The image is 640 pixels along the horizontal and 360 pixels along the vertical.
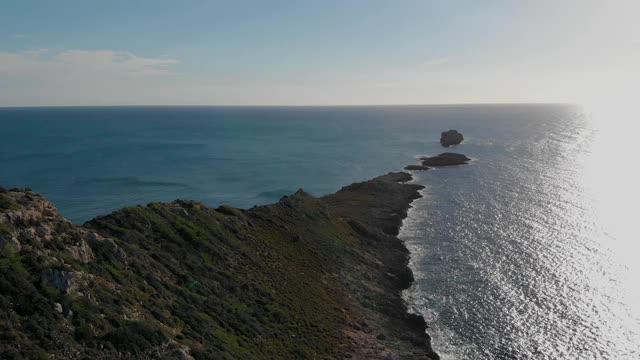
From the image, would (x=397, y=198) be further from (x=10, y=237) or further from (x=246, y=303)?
(x=10, y=237)

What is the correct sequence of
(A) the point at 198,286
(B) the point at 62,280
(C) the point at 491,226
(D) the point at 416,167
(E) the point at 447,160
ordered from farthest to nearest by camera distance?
(E) the point at 447,160 < (D) the point at 416,167 < (C) the point at 491,226 < (A) the point at 198,286 < (B) the point at 62,280

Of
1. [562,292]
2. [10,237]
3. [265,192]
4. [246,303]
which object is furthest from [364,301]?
[265,192]

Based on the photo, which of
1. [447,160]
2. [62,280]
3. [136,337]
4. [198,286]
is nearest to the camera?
[136,337]

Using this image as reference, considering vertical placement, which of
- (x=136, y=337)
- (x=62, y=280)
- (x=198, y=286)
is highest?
(x=62, y=280)

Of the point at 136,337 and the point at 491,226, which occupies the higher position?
the point at 136,337

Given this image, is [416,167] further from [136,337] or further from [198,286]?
[136,337]

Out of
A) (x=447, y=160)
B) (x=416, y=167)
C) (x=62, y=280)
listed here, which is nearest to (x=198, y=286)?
(x=62, y=280)

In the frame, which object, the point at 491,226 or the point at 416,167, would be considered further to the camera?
the point at 416,167

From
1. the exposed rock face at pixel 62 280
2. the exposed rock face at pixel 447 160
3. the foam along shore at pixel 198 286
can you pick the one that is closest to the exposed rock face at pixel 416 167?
the exposed rock face at pixel 447 160
